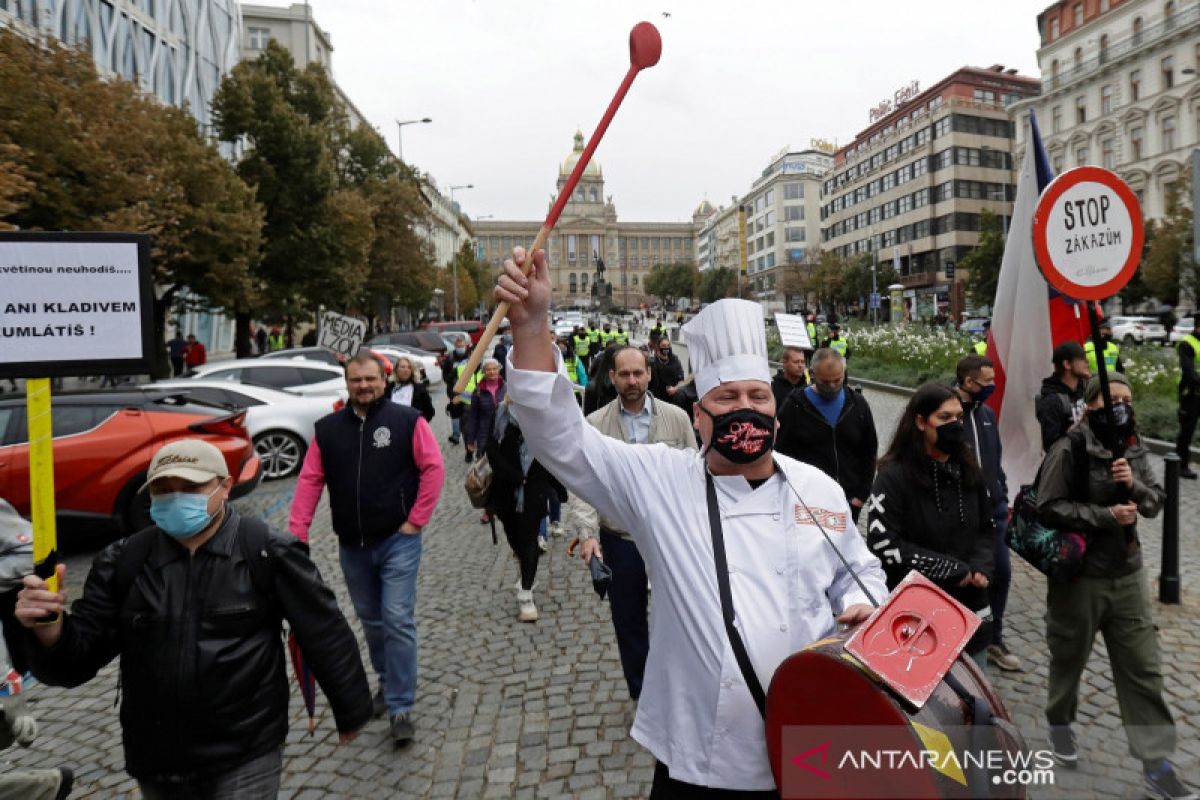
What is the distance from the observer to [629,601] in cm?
409

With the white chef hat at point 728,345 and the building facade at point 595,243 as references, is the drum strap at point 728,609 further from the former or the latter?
the building facade at point 595,243

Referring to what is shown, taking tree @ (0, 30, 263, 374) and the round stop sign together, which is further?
tree @ (0, 30, 263, 374)

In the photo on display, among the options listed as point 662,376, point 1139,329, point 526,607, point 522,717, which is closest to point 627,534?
point 522,717

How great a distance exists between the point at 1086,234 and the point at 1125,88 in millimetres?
57974

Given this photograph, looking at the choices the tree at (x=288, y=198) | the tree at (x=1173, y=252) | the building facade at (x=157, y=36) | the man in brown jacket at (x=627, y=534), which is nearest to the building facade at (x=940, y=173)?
the tree at (x=1173, y=252)

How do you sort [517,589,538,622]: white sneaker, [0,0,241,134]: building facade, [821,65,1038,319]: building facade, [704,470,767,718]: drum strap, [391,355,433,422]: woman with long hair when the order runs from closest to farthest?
[704,470,767,718]: drum strap < [517,589,538,622]: white sneaker < [391,355,433,422]: woman with long hair < [0,0,241,134]: building facade < [821,65,1038,319]: building facade

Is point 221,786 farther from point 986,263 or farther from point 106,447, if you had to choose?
point 986,263

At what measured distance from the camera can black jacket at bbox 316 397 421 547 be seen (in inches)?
164

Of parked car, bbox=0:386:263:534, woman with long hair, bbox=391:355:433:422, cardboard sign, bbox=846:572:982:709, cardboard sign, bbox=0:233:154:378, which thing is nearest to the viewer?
cardboard sign, bbox=846:572:982:709

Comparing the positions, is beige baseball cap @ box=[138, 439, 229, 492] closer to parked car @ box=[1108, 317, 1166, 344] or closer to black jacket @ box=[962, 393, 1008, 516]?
black jacket @ box=[962, 393, 1008, 516]

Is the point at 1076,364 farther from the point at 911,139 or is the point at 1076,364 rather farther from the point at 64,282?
the point at 911,139

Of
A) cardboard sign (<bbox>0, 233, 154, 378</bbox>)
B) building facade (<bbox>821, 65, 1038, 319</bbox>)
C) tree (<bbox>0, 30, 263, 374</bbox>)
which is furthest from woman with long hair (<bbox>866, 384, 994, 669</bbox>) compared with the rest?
building facade (<bbox>821, 65, 1038, 319</bbox>)

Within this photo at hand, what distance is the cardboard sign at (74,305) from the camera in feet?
9.27

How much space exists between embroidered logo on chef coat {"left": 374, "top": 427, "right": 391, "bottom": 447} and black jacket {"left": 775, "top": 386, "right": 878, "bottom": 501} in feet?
8.64
